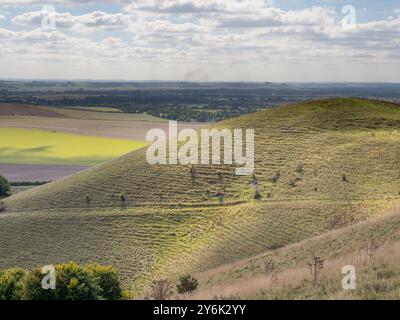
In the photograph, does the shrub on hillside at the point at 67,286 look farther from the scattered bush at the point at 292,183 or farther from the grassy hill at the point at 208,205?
the scattered bush at the point at 292,183

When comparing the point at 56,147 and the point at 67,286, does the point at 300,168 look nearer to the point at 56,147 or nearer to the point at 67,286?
the point at 67,286

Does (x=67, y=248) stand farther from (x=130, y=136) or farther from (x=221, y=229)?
(x=130, y=136)

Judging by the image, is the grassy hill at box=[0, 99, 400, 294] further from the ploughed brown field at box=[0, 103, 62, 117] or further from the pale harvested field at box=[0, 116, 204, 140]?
the ploughed brown field at box=[0, 103, 62, 117]

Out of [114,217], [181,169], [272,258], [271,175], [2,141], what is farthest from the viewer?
[2,141]

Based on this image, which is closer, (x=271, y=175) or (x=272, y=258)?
(x=272, y=258)
